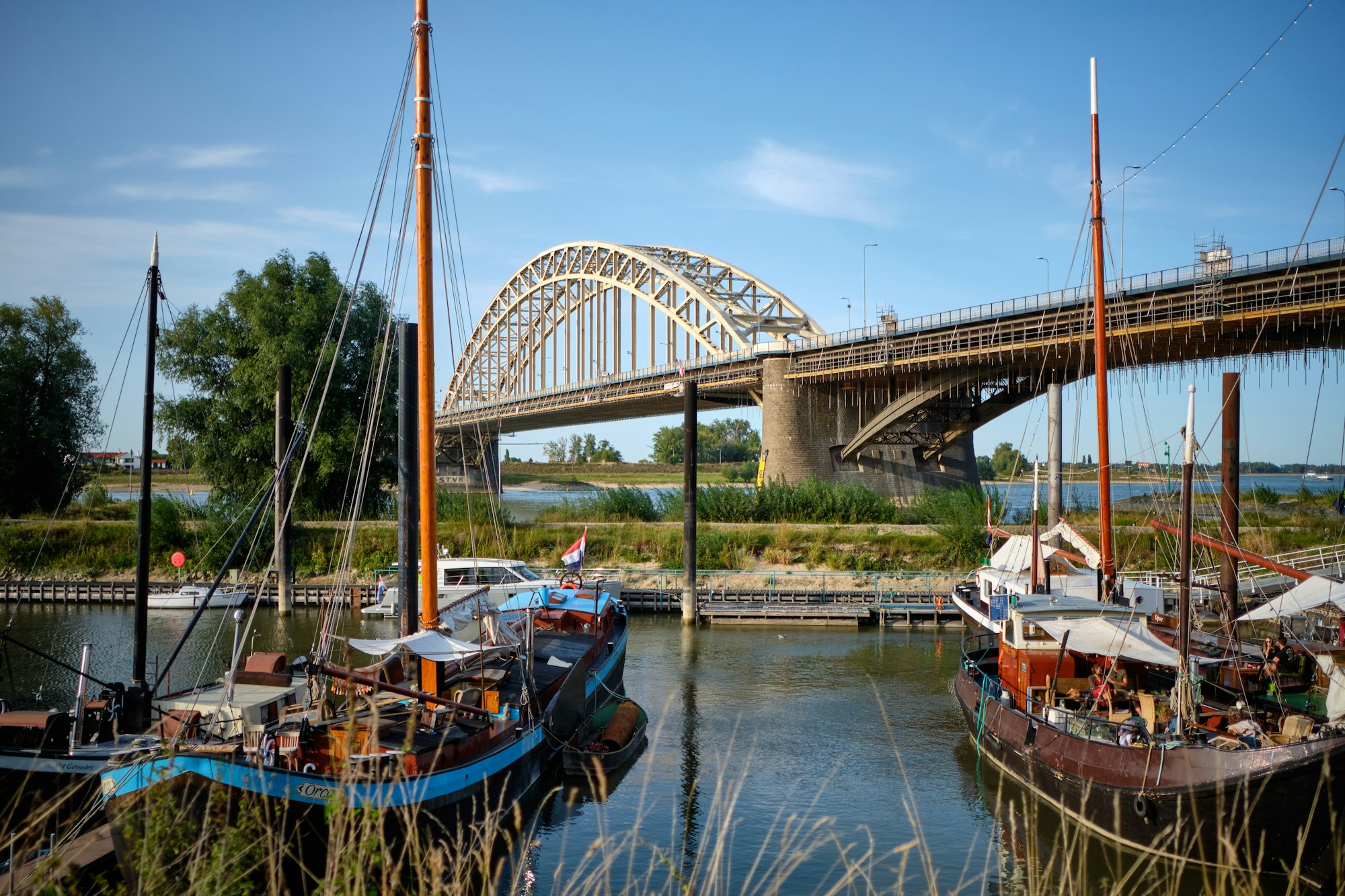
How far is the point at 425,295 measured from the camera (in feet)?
50.6

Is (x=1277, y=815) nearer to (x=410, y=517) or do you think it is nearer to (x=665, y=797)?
(x=665, y=797)

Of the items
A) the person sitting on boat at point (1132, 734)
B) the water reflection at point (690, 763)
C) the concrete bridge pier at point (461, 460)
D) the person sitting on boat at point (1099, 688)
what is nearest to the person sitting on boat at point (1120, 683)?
the person sitting on boat at point (1099, 688)

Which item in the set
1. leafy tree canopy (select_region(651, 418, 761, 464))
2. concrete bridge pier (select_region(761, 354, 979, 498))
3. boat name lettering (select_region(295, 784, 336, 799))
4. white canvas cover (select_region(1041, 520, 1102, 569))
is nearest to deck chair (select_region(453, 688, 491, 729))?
boat name lettering (select_region(295, 784, 336, 799))

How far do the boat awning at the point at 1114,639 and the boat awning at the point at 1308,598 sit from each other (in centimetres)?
187

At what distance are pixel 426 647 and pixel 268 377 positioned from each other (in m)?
30.7

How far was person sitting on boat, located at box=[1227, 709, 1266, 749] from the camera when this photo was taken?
12.7m

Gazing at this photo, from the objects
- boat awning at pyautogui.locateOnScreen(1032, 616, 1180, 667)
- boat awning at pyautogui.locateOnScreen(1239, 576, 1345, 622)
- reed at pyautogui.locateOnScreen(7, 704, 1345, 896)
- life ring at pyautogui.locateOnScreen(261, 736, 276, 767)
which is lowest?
reed at pyautogui.locateOnScreen(7, 704, 1345, 896)

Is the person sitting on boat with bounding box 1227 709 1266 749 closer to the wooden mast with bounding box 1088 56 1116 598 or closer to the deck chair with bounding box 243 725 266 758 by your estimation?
the wooden mast with bounding box 1088 56 1116 598

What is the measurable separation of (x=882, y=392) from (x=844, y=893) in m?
40.8

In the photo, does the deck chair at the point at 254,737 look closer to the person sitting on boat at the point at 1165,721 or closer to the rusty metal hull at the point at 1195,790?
the rusty metal hull at the point at 1195,790

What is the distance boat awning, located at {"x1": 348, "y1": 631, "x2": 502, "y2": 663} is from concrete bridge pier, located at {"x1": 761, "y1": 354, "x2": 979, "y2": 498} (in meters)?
36.3

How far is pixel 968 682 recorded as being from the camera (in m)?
19.0

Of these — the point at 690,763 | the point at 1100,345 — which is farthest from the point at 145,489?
the point at 1100,345

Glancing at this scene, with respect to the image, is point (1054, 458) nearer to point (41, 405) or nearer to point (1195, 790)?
point (1195, 790)
